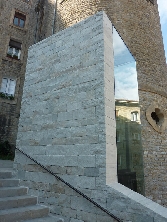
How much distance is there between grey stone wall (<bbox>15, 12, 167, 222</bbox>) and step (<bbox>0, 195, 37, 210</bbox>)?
19 cm

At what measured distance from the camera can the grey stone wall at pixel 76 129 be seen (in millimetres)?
2697

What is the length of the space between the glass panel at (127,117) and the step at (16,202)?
6.30 feet

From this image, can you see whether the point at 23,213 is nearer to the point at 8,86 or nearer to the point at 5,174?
the point at 5,174

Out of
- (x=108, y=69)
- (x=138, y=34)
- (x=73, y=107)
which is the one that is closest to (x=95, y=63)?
(x=108, y=69)

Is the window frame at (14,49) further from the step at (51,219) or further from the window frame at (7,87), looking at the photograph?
the step at (51,219)

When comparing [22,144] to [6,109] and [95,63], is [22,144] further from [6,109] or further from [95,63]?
[6,109]

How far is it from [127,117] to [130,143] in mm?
684

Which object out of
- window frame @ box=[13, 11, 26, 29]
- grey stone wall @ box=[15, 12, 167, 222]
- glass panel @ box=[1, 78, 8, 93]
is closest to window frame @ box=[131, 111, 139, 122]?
grey stone wall @ box=[15, 12, 167, 222]

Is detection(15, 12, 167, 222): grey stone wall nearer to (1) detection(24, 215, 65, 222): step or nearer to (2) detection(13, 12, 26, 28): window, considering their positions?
(1) detection(24, 215, 65, 222): step

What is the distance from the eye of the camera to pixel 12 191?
3252 mm

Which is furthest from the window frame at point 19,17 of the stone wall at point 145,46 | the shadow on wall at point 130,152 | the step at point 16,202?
the step at point 16,202

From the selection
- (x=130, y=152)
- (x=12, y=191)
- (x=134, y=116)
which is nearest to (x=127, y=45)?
(x=134, y=116)

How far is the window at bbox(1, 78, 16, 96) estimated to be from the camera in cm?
1058

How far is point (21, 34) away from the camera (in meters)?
12.2
